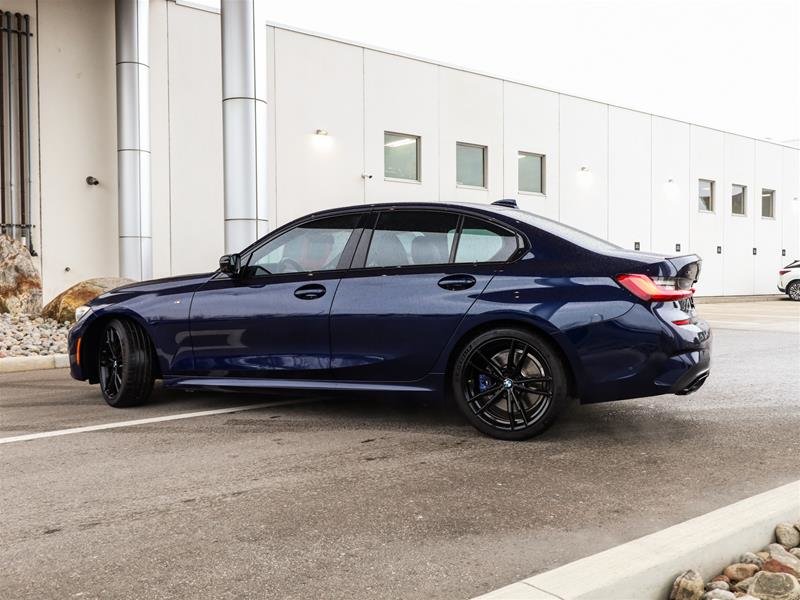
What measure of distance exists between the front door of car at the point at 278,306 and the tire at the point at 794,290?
24864 millimetres

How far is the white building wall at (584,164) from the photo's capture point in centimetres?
2241

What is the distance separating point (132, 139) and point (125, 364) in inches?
387

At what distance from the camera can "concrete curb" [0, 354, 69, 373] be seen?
854 cm

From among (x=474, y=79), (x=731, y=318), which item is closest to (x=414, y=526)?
(x=731, y=318)

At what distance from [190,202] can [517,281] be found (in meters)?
12.1

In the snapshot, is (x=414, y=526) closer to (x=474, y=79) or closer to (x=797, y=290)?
(x=474, y=79)

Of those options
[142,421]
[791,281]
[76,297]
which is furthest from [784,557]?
[791,281]

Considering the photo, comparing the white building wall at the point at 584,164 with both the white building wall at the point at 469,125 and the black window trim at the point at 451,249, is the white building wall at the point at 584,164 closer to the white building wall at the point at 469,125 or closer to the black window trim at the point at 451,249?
the white building wall at the point at 469,125

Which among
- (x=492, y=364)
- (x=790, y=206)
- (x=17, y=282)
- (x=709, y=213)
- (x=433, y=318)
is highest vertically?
(x=790, y=206)

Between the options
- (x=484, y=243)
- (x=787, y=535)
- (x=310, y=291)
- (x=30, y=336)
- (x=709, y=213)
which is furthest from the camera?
(x=709, y=213)

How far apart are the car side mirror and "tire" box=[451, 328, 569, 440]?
1851 millimetres

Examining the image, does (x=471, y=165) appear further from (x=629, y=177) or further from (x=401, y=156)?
(x=629, y=177)

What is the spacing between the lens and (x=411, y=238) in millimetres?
5094

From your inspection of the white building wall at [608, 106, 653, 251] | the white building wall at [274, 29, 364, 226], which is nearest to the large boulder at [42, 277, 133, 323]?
the white building wall at [274, 29, 364, 226]
